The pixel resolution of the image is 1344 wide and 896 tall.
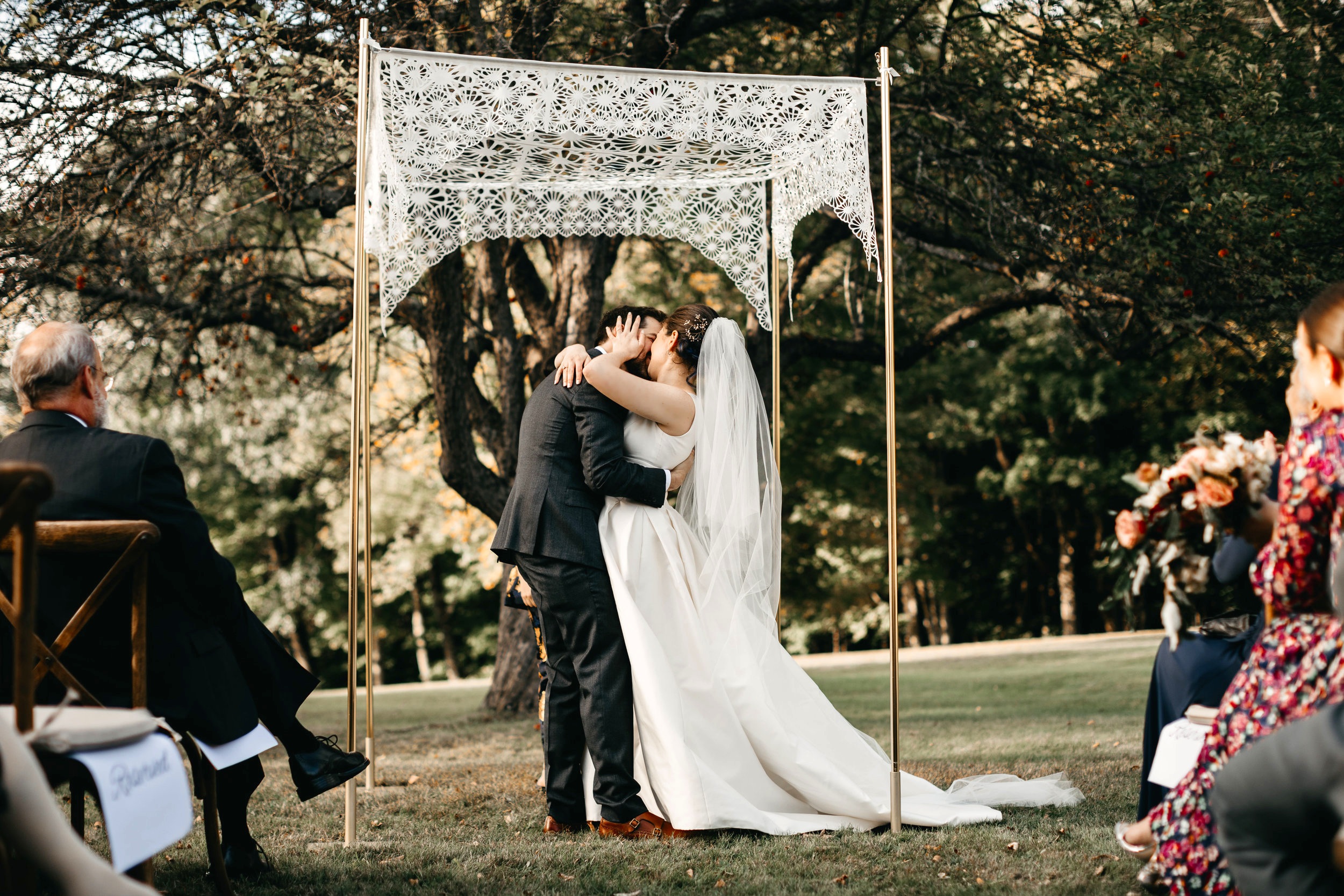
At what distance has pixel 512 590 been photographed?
496 centimetres

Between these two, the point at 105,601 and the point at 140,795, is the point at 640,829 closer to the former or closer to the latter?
the point at 105,601

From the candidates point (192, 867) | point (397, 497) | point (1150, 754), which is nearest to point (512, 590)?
point (192, 867)

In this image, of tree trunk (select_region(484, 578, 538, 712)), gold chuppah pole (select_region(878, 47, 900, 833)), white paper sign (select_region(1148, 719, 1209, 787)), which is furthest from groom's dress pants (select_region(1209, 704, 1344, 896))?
tree trunk (select_region(484, 578, 538, 712))

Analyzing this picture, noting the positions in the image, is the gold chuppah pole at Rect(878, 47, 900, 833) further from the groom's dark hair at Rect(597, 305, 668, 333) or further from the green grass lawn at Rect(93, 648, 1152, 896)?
the groom's dark hair at Rect(597, 305, 668, 333)

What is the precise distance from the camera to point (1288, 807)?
2.05 m

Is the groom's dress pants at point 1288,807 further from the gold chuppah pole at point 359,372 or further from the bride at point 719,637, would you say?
the gold chuppah pole at point 359,372

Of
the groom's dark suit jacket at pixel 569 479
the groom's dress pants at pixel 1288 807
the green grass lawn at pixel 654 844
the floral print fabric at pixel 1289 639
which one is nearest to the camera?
the groom's dress pants at pixel 1288 807

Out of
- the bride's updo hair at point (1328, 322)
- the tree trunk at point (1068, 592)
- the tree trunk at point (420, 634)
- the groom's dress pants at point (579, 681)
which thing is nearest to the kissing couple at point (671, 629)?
the groom's dress pants at point (579, 681)

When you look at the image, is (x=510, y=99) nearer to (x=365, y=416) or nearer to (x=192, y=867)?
(x=365, y=416)

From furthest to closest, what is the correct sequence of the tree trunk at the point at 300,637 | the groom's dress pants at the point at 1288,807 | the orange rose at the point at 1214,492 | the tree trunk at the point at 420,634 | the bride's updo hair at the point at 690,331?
1. the tree trunk at the point at 420,634
2. the tree trunk at the point at 300,637
3. the bride's updo hair at the point at 690,331
4. the orange rose at the point at 1214,492
5. the groom's dress pants at the point at 1288,807

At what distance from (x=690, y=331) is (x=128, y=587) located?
2.39 m

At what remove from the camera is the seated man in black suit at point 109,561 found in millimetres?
2932

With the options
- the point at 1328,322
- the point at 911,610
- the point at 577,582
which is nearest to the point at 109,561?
the point at 577,582

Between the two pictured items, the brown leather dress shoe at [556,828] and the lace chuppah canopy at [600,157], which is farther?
the lace chuppah canopy at [600,157]
